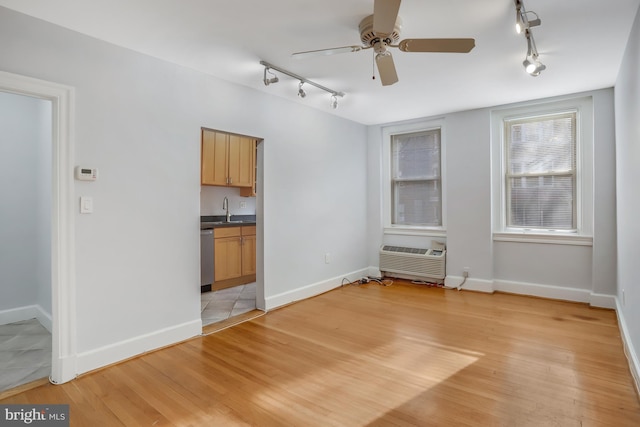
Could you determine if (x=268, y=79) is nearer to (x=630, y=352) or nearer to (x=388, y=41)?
(x=388, y=41)

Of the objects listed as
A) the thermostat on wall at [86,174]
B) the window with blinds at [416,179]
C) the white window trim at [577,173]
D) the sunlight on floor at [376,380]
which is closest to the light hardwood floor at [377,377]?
the sunlight on floor at [376,380]

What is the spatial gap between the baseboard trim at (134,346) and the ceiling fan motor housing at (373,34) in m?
2.77

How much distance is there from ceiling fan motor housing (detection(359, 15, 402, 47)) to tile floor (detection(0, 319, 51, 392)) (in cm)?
328

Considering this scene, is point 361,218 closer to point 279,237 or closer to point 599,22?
point 279,237

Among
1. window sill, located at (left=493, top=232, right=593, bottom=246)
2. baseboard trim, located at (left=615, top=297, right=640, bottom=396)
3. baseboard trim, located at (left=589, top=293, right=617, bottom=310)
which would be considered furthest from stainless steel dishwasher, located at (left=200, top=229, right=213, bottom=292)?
baseboard trim, located at (left=589, top=293, right=617, bottom=310)

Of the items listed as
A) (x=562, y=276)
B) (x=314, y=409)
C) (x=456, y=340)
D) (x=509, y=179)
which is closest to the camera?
(x=314, y=409)

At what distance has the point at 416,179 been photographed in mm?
5156

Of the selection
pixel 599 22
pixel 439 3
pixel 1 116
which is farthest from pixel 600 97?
pixel 1 116

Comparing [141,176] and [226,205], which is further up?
[141,176]

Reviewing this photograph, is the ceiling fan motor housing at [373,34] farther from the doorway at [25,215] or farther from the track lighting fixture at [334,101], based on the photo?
the doorway at [25,215]

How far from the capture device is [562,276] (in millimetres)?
4016

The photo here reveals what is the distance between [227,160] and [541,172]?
4298 mm

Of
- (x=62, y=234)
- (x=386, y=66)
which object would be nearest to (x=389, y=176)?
(x=386, y=66)

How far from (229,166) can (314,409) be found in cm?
382
